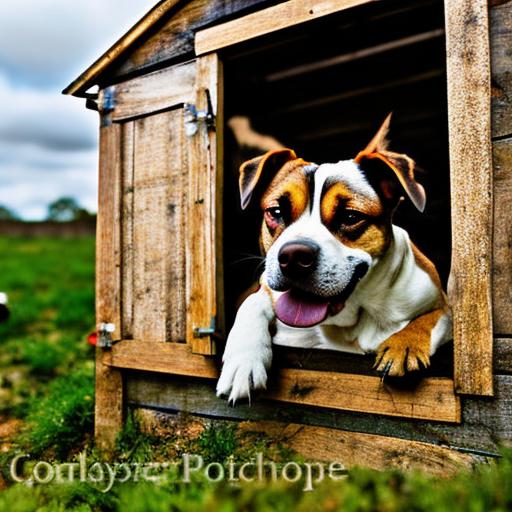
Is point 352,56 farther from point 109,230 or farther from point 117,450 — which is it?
point 117,450

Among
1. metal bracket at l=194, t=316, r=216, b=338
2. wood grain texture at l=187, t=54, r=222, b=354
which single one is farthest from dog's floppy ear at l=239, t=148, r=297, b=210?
metal bracket at l=194, t=316, r=216, b=338

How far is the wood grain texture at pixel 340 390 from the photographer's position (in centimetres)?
253

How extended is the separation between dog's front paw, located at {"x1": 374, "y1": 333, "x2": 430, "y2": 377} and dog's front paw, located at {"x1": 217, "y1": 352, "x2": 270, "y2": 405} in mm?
543

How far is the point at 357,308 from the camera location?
2980 mm

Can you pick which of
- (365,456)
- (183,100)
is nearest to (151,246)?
(183,100)

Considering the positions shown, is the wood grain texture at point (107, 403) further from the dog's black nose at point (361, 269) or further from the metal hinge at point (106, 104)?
the dog's black nose at point (361, 269)

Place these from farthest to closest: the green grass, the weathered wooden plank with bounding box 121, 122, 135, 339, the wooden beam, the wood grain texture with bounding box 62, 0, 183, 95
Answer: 1. the green grass
2. the wooden beam
3. the weathered wooden plank with bounding box 121, 122, 135, 339
4. the wood grain texture with bounding box 62, 0, 183, 95

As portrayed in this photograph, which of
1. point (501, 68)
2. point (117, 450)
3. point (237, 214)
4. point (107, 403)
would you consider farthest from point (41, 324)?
point (501, 68)

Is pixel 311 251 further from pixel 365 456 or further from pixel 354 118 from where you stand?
pixel 354 118

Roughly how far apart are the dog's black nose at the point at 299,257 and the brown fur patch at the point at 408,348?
52 centimetres

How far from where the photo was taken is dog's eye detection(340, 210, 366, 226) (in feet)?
8.93

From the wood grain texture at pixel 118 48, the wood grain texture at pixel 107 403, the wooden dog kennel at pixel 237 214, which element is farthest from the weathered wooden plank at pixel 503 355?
the wood grain texture at pixel 118 48

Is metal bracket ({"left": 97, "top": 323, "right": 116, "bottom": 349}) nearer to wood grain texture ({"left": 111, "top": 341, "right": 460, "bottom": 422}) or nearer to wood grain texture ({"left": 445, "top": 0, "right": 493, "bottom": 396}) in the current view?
wood grain texture ({"left": 111, "top": 341, "right": 460, "bottom": 422})

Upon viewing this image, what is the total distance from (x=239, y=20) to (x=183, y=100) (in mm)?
539
